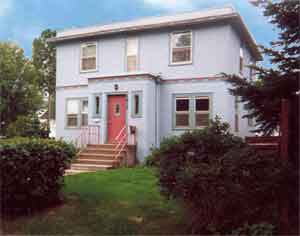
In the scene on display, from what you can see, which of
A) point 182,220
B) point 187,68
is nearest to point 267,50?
point 182,220

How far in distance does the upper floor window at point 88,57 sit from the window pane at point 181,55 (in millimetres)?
4115

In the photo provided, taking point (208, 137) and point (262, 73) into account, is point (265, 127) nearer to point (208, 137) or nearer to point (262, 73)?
point (262, 73)

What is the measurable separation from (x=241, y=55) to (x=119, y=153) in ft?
25.3

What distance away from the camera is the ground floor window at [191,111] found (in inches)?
577

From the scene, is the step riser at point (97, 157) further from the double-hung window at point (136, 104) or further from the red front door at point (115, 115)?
the double-hung window at point (136, 104)

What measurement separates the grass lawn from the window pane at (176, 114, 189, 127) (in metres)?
7.69

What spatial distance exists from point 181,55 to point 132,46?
2.46 metres

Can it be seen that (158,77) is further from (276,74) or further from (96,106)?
(276,74)

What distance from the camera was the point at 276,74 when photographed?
7004mm

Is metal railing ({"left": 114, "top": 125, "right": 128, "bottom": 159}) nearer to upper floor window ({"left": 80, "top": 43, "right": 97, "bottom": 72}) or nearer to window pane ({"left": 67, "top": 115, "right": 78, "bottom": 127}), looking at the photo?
window pane ({"left": 67, "top": 115, "right": 78, "bottom": 127})

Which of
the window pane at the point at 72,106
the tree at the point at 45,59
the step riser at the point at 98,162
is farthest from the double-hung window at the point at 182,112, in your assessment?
the tree at the point at 45,59

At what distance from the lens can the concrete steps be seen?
1255 centimetres

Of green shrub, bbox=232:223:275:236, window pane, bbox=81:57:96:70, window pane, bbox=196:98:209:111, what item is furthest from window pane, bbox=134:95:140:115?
green shrub, bbox=232:223:275:236

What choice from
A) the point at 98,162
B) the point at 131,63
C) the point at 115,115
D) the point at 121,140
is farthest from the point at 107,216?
the point at 131,63
